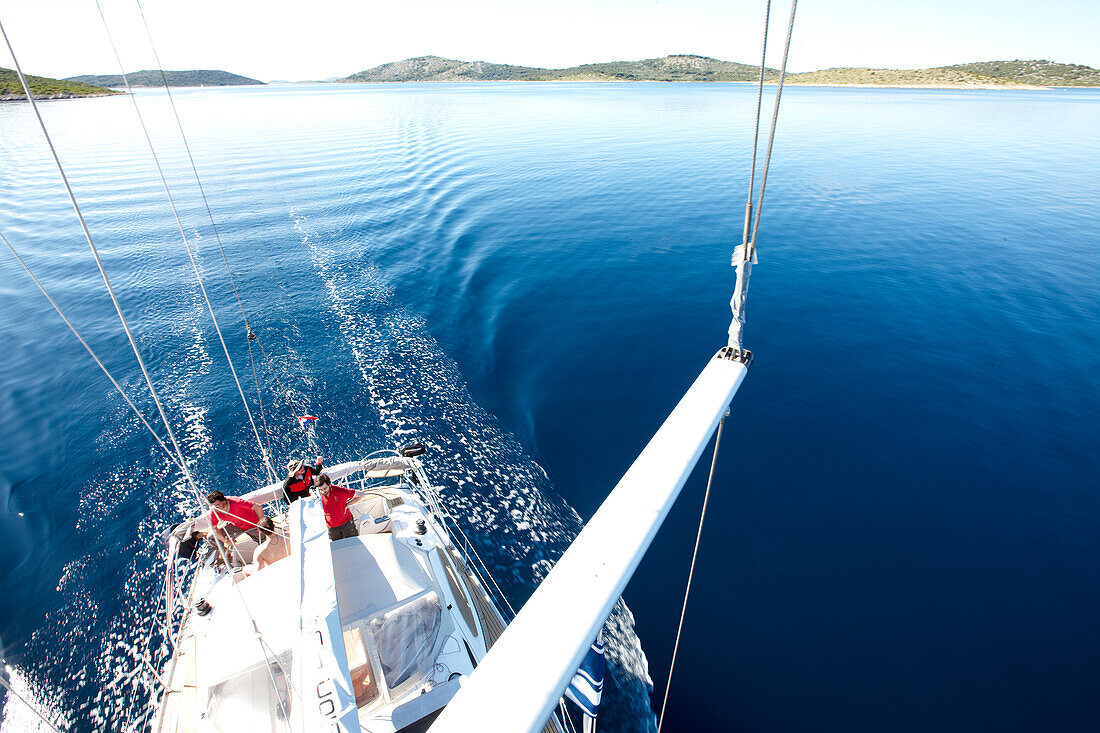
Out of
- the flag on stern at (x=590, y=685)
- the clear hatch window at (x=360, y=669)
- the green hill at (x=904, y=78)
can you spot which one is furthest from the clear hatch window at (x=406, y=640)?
the green hill at (x=904, y=78)

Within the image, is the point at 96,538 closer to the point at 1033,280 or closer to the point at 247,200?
the point at 247,200

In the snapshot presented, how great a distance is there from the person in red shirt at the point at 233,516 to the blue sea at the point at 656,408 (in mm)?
2145

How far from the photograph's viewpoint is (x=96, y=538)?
9.41m

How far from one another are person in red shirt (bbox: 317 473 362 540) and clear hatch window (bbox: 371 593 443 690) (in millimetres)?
2326

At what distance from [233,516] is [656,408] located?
954cm

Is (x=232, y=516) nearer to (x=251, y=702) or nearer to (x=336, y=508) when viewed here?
(x=336, y=508)

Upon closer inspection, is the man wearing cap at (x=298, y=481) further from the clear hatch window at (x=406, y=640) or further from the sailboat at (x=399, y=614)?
the clear hatch window at (x=406, y=640)

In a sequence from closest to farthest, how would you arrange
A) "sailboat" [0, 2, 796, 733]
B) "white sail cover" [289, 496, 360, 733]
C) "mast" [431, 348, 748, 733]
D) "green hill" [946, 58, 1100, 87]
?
1. "mast" [431, 348, 748, 733]
2. "sailboat" [0, 2, 796, 733]
3. "white sail cover" [289, 496, 360, 733]
4. "green hill" [946, 58, 1100, 87]

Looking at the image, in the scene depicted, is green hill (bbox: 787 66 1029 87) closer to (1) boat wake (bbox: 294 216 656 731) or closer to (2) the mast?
(1) boat wake (bbox: 294 216 656 731)

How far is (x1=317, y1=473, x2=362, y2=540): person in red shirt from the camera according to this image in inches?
303

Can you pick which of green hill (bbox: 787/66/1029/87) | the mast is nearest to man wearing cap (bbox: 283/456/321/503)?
the mast

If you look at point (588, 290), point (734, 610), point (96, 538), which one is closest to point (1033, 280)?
point (588, 290)

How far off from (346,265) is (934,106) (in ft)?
285

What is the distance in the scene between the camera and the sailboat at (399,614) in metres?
2.21
